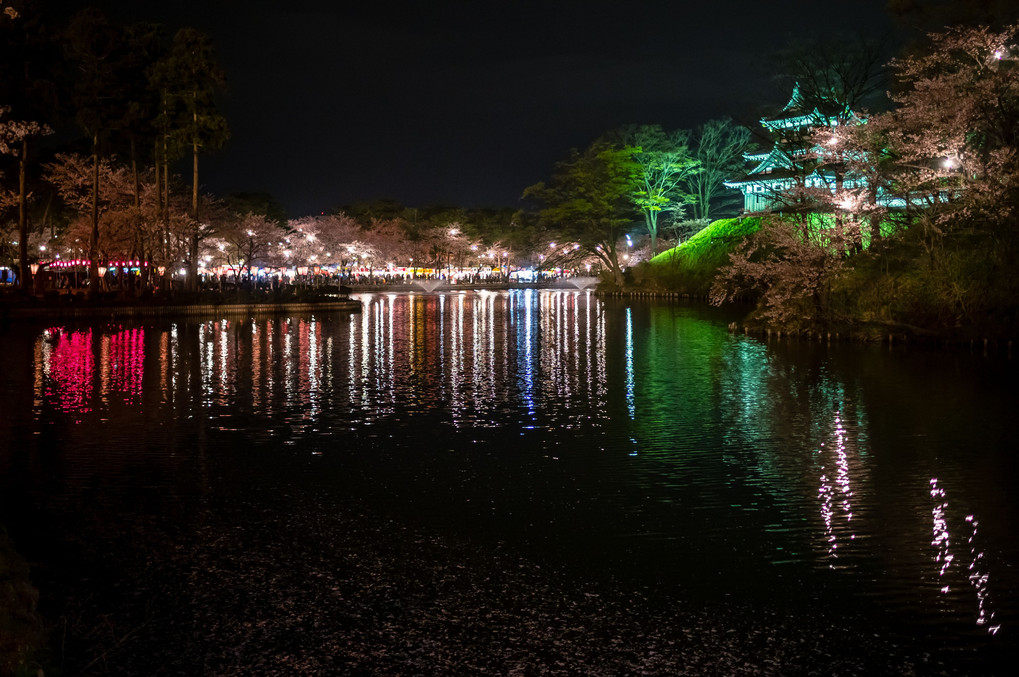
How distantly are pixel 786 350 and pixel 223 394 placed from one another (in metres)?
15.3

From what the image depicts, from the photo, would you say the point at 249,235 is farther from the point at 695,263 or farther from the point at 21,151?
the point at 695,263

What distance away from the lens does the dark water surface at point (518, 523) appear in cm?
588

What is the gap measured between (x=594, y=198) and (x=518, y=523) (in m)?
58.4

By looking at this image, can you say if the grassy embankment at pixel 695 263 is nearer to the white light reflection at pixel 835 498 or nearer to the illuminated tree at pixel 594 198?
the illuminated tree at pixel 594 198

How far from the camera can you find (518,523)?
842 cm

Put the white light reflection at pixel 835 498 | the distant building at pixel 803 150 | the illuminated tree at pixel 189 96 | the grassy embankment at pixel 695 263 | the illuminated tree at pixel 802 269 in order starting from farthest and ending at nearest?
the grassy embankment at pixel 695 263
the illuminated tree at pixel 189 96
the distant building at pixel 803 150
the illuminated tree at pixel 802 269
the white light reflection at pixel 835 498

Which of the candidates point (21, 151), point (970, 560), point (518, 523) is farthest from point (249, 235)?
point (970, 560)

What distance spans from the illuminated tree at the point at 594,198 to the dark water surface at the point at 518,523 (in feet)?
158

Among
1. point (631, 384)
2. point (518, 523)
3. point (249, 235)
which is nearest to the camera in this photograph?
point (518, 523)

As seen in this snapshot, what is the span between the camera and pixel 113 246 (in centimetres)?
4394

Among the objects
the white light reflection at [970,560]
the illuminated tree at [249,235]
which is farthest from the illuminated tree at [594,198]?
the white light reflection at [970,560]

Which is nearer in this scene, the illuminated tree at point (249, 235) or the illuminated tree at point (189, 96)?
the illuminated tree at point (189, 96)

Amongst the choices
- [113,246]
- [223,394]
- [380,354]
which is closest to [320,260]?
[113,246]

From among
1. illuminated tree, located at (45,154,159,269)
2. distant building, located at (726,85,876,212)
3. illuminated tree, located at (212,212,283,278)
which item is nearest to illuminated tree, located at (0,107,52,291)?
illuminated tree, located at (45,154,159,269)
